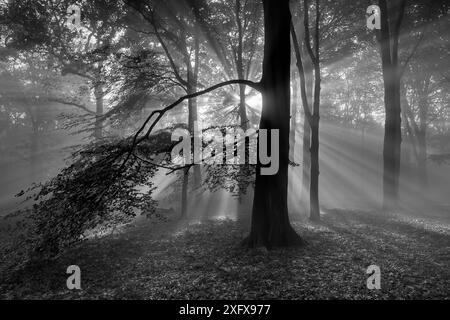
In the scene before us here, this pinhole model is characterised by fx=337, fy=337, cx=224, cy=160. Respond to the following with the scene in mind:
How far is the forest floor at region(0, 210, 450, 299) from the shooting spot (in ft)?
24.0

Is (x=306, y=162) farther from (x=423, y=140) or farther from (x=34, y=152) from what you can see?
(x=34, y=152)

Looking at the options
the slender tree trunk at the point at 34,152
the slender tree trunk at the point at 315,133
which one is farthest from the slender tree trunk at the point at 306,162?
the slender tree trunk at the point at 34,152

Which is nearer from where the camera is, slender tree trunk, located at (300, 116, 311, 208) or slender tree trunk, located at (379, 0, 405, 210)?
slender tree trunk, located at (379, 0, 405, 210)

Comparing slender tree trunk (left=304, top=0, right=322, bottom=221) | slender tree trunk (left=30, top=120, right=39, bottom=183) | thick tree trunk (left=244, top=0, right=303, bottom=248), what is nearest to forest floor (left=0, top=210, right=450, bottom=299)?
thick tree trunk (left=244, top=0, right=303, bottom=248)

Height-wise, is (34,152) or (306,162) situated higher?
(34,152)

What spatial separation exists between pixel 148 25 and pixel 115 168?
10.8 metres

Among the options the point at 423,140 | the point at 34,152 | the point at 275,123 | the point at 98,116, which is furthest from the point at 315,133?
the point at 34,152

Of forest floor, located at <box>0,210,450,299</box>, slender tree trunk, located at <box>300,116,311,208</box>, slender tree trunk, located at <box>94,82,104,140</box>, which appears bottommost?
forest floor, located at <box>0,210,450,299</box>

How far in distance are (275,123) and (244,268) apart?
4.26 metres

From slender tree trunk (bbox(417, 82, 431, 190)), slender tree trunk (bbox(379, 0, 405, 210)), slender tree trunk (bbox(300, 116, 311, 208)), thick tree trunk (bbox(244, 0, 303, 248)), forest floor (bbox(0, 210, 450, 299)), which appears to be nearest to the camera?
forest floor (bbox(0, 210, 450, 299))

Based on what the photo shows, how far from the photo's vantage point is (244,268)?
28.2 feet

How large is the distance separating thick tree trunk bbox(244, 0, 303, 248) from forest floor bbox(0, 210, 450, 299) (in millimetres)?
617

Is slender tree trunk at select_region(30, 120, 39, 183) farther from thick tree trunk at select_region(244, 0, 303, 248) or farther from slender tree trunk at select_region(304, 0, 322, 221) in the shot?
thick tree trunk at select_region(244, 0, 303, 248)

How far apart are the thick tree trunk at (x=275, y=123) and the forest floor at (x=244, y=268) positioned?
24.3 inches
